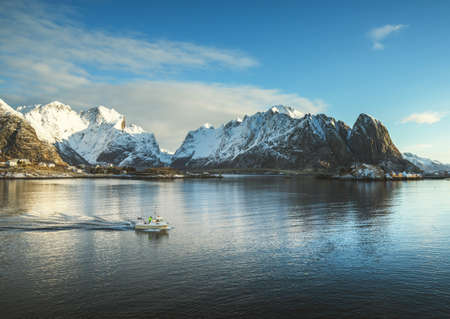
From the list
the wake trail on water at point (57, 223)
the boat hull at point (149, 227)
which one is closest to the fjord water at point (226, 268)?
the wake trail on water at point (57, 223)

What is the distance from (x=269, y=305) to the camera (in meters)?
21.5

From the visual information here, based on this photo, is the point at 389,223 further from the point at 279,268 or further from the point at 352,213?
the point at 279,268

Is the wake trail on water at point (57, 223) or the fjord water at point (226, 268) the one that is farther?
the wake trail on water at point (57, 223)

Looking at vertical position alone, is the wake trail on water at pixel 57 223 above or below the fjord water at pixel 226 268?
above

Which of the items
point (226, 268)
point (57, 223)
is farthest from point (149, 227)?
point (226, 268)

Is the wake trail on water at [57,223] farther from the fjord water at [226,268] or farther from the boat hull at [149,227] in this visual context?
the boat hull at [149,227]

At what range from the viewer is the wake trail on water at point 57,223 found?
149 ft

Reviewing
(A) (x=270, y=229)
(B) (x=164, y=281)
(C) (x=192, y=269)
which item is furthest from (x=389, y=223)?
(B) (x=164, y=281)

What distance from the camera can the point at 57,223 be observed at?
1919 inches

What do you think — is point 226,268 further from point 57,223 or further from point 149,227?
point 57,223

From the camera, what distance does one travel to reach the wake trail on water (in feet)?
149

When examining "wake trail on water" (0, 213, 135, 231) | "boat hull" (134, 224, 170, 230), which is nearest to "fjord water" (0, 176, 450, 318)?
"wake trail on water" (0, 213, 135, 231)

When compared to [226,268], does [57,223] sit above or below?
above

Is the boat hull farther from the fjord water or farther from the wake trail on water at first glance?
the wake trail on water
